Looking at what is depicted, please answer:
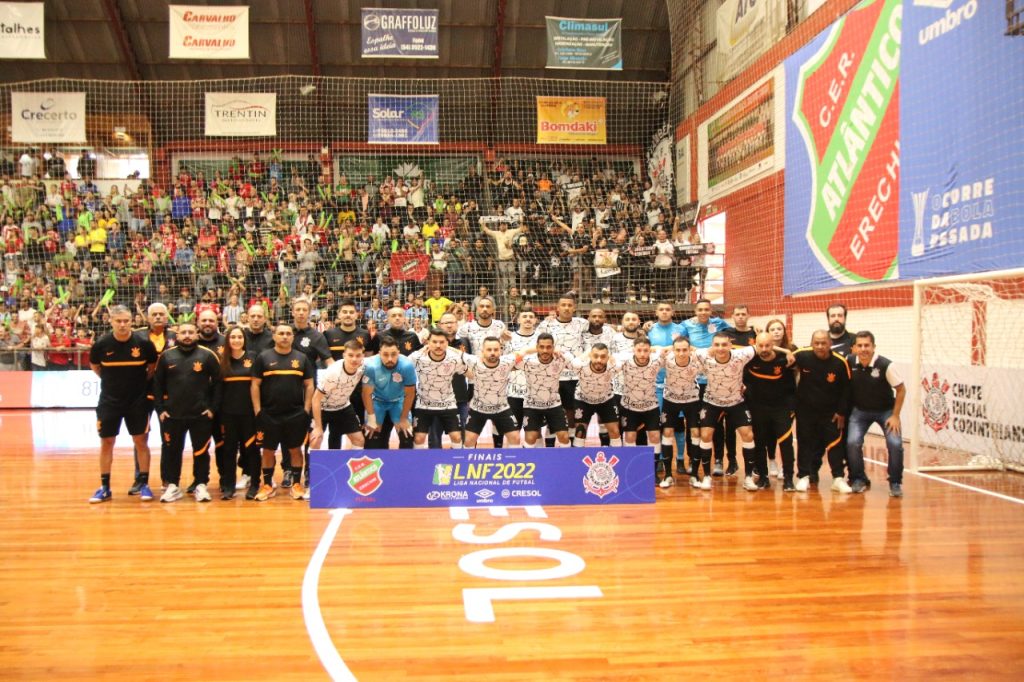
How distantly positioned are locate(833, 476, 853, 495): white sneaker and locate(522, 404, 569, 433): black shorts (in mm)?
2994

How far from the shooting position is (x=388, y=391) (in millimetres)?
8219

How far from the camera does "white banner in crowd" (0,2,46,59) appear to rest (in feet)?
57.4

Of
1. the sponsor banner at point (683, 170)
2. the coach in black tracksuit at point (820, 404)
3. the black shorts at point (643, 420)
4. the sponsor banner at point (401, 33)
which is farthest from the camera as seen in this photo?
the sponsor banner at point (683, 170)

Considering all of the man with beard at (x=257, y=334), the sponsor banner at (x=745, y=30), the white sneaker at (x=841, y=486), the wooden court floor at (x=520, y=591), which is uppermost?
the sponsor banner at (x=745, y=30)

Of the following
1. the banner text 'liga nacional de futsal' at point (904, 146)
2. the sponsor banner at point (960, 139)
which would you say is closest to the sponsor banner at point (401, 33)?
the banner text 'liga nacional de futsal' at point (904, 146)

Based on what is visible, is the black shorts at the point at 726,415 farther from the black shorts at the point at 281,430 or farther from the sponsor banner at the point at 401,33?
the sponsor banner at the point at 401,33

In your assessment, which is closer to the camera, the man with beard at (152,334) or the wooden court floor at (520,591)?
the wooden court floor at (520,591)

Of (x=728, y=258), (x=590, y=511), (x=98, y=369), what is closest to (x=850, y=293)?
(x=728, y=258)

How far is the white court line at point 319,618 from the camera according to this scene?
155 inches

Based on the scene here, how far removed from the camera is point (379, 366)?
320 inches

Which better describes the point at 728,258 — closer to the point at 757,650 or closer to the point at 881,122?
the point at 881,122

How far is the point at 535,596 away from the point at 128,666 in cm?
236

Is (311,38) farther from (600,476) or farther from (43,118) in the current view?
(600,476)

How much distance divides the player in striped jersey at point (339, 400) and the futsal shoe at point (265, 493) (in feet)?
2.27
